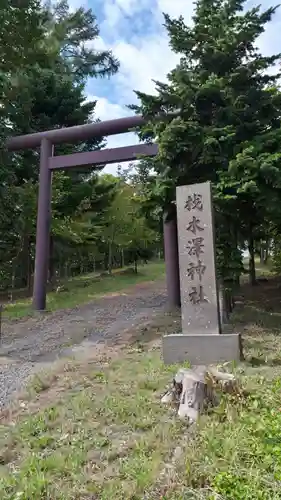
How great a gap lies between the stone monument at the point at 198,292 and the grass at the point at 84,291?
6.50 metres

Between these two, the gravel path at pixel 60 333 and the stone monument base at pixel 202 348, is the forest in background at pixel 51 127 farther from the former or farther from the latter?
the stone monument base at pixel 202 348

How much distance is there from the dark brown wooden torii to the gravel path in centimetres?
97

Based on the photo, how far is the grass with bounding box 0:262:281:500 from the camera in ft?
8.40

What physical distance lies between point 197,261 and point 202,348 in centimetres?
128

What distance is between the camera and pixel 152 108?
26.1 ft

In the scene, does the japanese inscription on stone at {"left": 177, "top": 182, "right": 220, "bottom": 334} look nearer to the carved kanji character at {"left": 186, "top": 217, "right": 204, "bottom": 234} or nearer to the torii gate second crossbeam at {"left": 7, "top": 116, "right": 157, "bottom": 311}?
the carved kanji character at {"left": 186, "top": 217, "right": 204, "bottom": 234}

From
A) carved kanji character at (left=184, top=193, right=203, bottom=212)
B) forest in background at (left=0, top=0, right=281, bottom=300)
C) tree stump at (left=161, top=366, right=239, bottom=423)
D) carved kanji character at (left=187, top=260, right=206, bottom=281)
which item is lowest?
tree stump at (left=161, top=366, right=239, bottom=423)

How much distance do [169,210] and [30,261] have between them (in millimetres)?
11435

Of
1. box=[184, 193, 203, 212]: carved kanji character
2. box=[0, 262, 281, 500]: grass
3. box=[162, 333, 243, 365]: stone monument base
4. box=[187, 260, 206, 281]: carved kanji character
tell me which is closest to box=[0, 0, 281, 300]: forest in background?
box=[184, 193, 203, 212]: carved kanji character

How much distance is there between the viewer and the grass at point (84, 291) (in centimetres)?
1205

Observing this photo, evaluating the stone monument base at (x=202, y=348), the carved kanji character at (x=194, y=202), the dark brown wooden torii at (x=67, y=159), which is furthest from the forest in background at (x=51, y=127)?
the stone monument base at (x=202, y=348)

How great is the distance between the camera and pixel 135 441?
325 centimetres

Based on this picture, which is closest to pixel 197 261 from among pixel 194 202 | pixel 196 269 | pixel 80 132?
pixel 196 269

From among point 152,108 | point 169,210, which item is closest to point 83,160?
point 152,108
